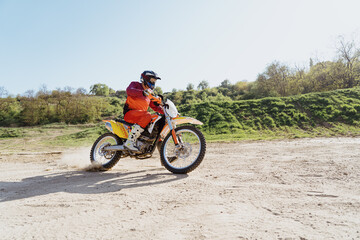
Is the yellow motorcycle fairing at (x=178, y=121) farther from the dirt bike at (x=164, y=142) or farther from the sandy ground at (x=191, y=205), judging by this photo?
the sandy ground at (x=191, y=205)

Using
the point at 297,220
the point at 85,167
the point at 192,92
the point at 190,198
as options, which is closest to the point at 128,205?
the point at 190,198

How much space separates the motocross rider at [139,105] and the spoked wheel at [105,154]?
1.78 feet

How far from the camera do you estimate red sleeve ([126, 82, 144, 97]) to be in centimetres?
506

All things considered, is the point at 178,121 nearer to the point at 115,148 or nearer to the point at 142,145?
the point at 142,145

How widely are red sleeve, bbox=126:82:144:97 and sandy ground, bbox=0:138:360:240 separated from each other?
75.4 inches

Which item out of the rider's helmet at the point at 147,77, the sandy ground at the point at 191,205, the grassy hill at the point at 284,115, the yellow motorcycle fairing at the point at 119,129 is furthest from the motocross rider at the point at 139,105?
the grassy hill at the point at 284,115

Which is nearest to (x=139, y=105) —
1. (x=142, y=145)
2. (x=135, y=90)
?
(x=135, y=90)

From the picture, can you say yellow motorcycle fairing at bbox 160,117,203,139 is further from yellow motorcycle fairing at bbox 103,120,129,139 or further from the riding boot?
yellow motorcycle fairing at bbox 103,120,129,139

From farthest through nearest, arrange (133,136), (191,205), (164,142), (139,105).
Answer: (139,105) → (133,136) → (164,142) → (191,205)

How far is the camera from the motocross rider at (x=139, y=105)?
5086mm

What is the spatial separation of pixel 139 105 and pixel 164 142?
1.22 m

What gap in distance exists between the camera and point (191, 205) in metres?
2.67

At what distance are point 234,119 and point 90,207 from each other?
46.5 ft

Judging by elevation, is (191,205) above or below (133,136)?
below
